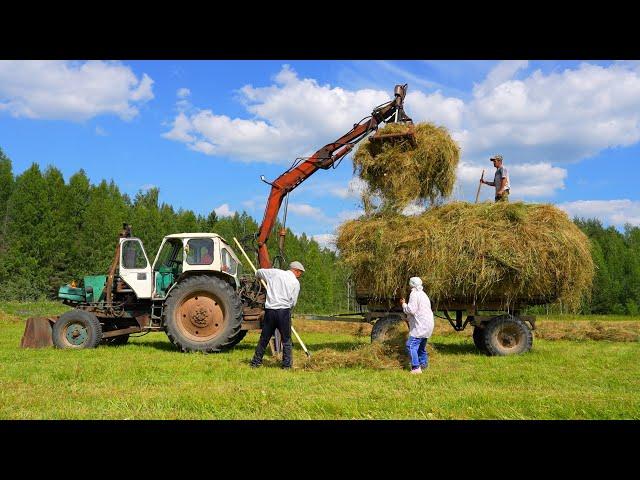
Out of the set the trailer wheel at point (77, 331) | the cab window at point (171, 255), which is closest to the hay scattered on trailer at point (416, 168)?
the cab window at point (171, 255)

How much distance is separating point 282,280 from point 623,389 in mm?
5058

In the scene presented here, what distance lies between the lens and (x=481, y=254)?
9938mm

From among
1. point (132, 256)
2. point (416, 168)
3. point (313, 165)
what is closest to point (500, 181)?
point (416, 168)

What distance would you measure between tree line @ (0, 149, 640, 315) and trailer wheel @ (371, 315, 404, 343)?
25398 millimetres

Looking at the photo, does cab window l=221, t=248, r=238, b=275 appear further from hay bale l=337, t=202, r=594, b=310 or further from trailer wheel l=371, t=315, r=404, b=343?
trailer wheel l=371, t=315, r=404, b=343

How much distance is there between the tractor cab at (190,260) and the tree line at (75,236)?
23734 mm

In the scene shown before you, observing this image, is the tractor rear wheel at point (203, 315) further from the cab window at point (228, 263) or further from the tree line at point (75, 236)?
the tree line at point (75, 236)

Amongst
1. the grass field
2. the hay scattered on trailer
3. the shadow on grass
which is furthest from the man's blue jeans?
the hay scattered on trailer

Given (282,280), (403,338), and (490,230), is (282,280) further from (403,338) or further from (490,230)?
(490,230)

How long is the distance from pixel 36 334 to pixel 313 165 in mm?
7451

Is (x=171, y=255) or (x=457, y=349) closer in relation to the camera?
(x=457, y=349)

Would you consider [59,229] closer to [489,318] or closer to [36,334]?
[36,334]

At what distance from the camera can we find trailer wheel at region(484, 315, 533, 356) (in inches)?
420
